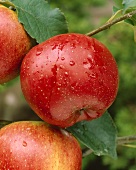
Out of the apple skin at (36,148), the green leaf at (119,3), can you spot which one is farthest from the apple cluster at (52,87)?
the green leaf at (119,3)

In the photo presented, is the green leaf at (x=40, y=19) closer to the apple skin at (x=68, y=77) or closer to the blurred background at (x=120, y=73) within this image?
the apple skin at (x=68, y=77)

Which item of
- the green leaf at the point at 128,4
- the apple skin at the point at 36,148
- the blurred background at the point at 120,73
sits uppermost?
the green leaf at the point at 128,4

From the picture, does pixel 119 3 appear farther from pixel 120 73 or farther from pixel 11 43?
pixel 120 73

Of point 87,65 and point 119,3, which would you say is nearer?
point 87,65

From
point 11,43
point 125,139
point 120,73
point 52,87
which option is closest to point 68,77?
point 52,87

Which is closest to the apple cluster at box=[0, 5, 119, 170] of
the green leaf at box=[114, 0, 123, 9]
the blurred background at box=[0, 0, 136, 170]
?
the green leaf at box=[114, 0, 123, 9]

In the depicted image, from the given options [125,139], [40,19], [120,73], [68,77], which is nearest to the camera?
[68,77]
